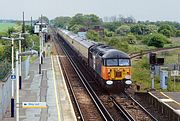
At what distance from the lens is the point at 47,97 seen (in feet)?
82.8

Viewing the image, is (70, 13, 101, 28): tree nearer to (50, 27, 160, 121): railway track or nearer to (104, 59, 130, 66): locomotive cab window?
(50, 27, 160, 121): railway track

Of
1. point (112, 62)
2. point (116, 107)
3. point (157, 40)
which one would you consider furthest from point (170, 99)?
point (157, 40)

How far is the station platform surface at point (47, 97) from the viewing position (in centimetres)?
1967

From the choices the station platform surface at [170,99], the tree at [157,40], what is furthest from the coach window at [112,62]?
the tree at [157,40]

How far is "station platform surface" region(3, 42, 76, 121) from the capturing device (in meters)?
19.7

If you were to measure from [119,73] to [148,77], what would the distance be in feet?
27.2

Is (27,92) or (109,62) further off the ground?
(109,62)

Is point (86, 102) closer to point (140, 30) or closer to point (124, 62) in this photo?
point (124, 62)

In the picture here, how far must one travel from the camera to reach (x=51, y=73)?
128 feet

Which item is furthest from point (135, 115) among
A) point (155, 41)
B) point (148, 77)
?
point (155, 41)

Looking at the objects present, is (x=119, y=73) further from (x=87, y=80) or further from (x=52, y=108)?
(x=87, y=80)

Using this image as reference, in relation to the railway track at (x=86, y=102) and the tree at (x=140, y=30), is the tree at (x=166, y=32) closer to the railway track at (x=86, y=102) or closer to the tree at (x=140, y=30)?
the tree at (x=140, y=30)

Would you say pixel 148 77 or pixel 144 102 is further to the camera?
pixel 148 77

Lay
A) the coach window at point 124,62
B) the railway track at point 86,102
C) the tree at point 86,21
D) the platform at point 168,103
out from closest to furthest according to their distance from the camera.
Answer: the platform at point 168,103, the railway track at point 86,102, the coach window at point 124,62, the tree at point 86,21
